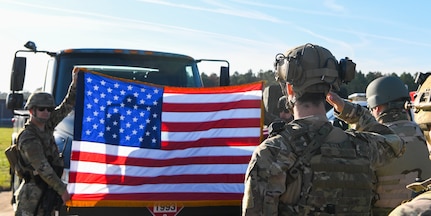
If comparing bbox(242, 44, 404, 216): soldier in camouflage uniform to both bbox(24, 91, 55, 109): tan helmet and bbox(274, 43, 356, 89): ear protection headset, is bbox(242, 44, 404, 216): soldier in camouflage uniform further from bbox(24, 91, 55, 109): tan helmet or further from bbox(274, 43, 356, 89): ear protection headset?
bbox(24, 91, 55, 109): tan helmet

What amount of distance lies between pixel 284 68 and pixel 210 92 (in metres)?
2.61

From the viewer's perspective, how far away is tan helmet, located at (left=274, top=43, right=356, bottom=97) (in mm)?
2533

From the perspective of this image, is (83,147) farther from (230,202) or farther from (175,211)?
(230,202)

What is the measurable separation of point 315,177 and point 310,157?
0.09 meters

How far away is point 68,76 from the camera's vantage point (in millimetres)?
5945

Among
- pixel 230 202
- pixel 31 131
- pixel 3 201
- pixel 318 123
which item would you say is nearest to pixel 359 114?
pixel 318 123

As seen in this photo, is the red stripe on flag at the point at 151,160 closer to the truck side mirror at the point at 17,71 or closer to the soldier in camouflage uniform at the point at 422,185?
the truck side mirror at the point at 17,71

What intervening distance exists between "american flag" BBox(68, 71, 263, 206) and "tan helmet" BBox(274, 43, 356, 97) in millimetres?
2369

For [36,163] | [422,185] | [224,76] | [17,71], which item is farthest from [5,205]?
[422,185]

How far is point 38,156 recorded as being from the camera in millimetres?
4582

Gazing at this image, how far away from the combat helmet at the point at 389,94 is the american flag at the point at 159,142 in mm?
1445

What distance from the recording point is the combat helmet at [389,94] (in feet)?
12.3

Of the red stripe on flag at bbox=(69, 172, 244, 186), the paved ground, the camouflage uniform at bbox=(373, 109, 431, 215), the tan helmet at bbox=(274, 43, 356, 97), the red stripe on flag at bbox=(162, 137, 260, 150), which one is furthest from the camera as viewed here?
the paved ground

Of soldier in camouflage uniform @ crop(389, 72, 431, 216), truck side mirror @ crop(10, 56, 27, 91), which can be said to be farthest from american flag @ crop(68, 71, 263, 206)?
soldier in camouflage uniform @ crop(389, 72, 431, 216)
